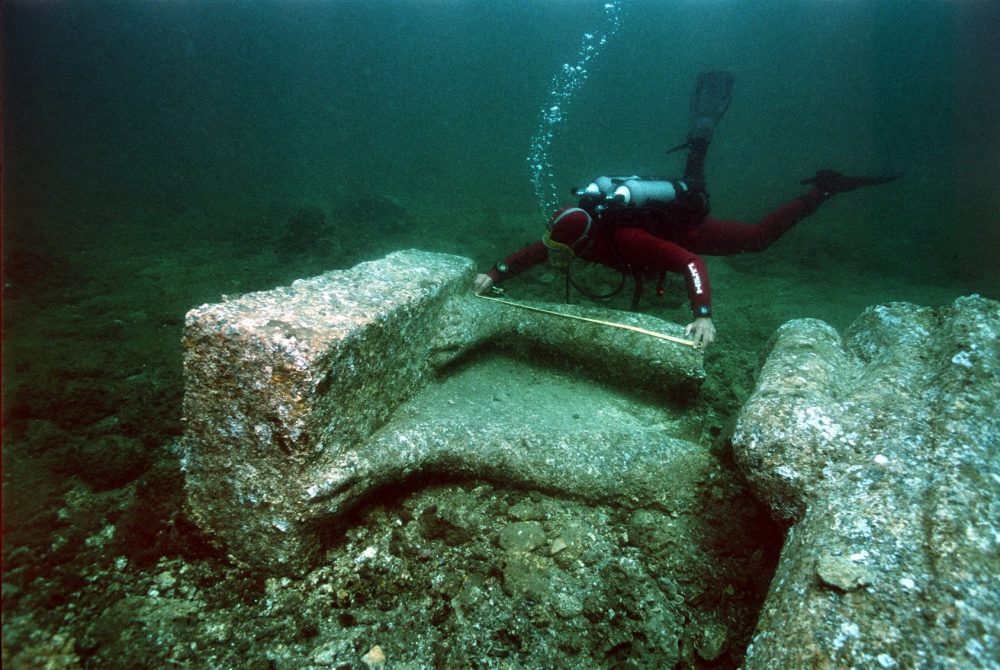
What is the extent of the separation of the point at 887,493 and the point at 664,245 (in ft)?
9.08

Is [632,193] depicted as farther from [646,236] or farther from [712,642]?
[712,642]

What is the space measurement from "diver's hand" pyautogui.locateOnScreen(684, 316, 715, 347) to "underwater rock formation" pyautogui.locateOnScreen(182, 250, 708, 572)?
3.43ft

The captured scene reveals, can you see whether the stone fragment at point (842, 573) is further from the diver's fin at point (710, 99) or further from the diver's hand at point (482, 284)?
the diver's fin at point (710, 99)

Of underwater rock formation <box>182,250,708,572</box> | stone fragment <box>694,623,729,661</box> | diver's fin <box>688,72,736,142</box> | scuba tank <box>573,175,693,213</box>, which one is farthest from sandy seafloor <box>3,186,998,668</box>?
diver's fin <box>688,72,736,142</box>

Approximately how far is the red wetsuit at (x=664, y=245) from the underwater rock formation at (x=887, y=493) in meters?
1.17

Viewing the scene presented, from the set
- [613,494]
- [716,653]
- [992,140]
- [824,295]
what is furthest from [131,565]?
[992,140]

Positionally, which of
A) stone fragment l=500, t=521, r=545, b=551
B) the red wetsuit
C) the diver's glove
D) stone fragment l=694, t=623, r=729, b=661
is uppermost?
the diver's glove

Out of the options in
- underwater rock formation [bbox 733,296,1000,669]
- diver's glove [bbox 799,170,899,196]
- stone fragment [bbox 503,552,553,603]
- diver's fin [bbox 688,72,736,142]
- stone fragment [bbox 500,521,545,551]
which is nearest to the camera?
underwater rock formation [bbox 733,296,1000,669]

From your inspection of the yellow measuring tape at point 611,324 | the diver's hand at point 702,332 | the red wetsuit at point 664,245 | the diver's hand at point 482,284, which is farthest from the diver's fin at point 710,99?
the diver's hand at point 482,284

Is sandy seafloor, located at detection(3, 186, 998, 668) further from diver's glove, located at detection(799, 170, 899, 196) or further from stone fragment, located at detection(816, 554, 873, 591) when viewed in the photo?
diver's glove, located at detection(799, 170, 899, 196)

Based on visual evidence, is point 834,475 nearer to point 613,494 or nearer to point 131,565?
point 613,494

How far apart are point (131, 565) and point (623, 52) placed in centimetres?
12475

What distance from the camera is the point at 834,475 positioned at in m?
2.27

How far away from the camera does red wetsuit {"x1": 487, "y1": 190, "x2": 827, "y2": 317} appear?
4.04m
